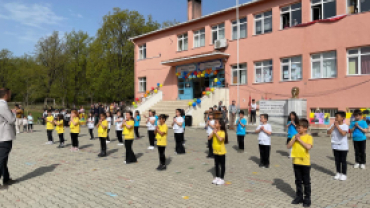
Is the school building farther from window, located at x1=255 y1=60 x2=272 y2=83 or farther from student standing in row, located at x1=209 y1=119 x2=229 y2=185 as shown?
student standing in row, located at x1=209 y1=119 x2=229 y2=185

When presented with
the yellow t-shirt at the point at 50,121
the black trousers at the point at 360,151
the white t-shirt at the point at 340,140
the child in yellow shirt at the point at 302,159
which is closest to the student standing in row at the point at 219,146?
the child in yellow shirt at the point at 302,159

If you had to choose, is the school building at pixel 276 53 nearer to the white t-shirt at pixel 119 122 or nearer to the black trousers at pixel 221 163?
the white t-shirt at pixel 119 122

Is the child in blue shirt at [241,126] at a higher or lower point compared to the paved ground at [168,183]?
higher

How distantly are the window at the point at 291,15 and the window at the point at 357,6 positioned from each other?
309cm

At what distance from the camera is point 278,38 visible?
19.9 meters

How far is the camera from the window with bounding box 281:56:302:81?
19266 mm

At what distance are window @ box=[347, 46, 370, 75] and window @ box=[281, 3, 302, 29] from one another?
13.7 ft

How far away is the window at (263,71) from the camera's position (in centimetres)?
2072

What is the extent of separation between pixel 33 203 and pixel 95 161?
384 centimetres

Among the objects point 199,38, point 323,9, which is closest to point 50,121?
point 199,38

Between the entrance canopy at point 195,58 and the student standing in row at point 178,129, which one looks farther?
the entrance canopy at point 195,58

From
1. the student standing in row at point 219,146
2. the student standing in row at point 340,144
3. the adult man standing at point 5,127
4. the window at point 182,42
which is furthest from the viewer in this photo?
the window at point 182,42

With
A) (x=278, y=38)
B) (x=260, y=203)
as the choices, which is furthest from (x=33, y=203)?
(x=278, y=38)

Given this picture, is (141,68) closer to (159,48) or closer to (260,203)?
(159,48)
